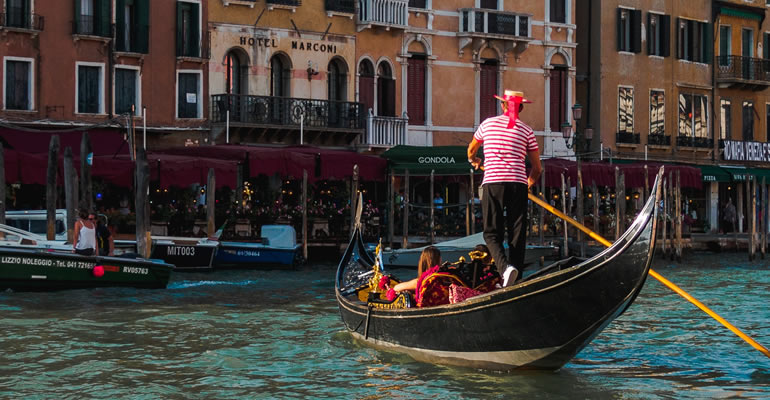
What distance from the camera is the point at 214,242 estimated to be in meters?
Result: 22.9

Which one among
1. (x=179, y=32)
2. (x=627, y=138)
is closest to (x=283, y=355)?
(x=179, y=32)

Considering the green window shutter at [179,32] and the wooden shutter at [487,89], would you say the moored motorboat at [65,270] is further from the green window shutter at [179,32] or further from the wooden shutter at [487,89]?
the wooden shutter at [487,89]

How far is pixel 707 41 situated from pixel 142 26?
56.3ft

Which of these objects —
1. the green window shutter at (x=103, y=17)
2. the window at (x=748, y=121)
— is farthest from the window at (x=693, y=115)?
the green window shutter at (x=103, y=17)

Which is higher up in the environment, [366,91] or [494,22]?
[494,22]

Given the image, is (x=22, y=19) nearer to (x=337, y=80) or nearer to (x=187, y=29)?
(x=187, y=29)

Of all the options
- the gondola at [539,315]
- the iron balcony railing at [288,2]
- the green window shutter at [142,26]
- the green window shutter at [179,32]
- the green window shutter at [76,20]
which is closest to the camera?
the gondola at [539,315]

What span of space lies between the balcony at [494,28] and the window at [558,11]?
125cm

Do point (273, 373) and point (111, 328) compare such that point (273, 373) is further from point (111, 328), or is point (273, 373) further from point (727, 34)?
point (727, 34)

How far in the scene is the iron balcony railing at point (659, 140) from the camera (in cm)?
3512

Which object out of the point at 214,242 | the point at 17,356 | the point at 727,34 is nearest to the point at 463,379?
the point at 17,356

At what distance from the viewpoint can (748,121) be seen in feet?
126

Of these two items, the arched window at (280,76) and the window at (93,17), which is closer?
the window at (93,17)

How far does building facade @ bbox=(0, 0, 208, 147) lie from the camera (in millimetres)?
25109
